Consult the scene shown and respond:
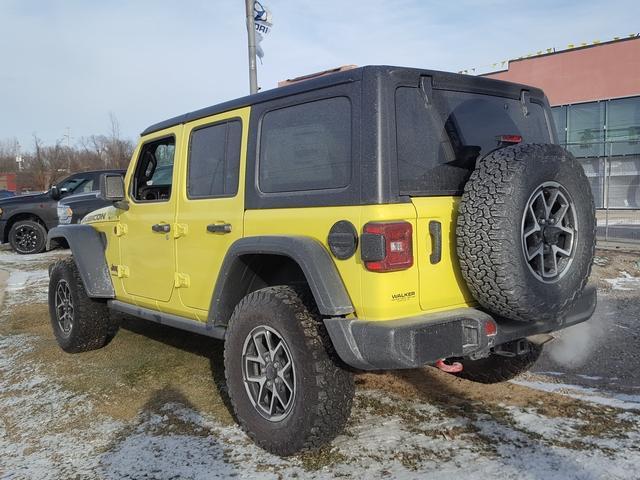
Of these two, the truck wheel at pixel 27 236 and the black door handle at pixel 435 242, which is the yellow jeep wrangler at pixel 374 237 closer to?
the black door handle at pixel 435 242

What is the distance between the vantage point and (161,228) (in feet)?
13.2

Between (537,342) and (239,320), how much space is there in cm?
182

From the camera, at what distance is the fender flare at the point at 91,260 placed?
4758mm

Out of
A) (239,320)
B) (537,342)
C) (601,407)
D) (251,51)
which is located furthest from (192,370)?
(251,51)

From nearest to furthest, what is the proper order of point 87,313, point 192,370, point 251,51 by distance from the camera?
1. point 192,370
2. point 87,313
3. point 251,51

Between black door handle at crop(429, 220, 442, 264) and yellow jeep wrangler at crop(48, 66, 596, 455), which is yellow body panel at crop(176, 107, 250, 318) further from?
black door handle at crop(429, 220, 442, 264)

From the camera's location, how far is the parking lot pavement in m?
2.90

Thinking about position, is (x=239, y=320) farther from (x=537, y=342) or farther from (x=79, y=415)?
(x=537, y=342)

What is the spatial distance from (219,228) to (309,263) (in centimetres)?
91

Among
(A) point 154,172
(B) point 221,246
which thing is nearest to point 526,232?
(B) point 221,246

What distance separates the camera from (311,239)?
2.90 meters

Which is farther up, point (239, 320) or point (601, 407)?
point (239, 320)

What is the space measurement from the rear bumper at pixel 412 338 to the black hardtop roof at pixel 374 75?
47.6 inches

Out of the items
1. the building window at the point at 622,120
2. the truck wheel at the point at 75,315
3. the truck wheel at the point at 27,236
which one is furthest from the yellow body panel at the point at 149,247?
the building window at the point at 622,120
